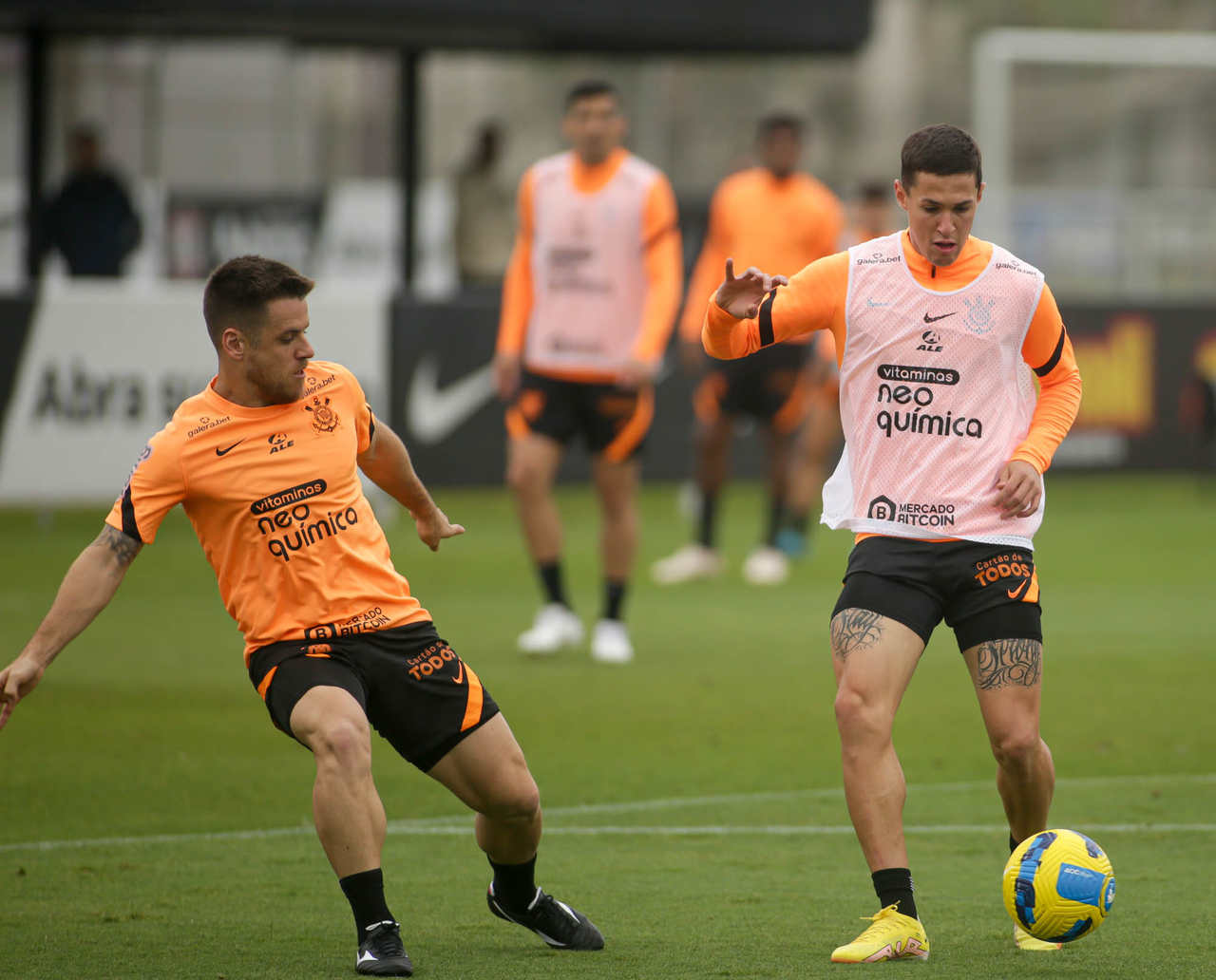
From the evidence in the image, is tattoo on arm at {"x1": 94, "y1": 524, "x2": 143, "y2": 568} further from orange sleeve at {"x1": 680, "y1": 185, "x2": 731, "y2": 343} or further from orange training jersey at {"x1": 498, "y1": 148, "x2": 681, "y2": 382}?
orange sleeve at {"x1": 680, "y1": 185, "x2": 731, "y2": 343}

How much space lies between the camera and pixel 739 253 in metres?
13.4

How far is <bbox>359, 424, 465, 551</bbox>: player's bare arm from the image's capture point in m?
5.50

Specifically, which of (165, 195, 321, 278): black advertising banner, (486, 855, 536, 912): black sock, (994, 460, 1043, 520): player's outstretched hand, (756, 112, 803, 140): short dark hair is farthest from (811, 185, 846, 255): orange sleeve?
(486, 855, 536, 912): black sock

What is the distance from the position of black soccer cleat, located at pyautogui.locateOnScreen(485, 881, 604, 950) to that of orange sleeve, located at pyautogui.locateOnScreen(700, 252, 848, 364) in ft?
4.94

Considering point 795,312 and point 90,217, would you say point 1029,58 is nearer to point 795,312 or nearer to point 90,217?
point 90,217

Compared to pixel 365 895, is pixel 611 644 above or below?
below

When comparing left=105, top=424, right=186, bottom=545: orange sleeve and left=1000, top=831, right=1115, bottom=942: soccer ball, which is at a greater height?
left=105, top=424, right=186, bottom=545: orange sleeve

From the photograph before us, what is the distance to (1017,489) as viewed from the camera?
16.9ft

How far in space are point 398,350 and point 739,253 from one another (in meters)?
3.94

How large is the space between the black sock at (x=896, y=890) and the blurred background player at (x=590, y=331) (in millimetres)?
4900

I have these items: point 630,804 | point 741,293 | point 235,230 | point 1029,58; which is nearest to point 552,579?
point 630,804

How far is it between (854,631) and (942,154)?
1.22 meters

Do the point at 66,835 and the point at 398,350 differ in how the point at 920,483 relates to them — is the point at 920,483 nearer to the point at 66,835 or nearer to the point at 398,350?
the point at 66,835

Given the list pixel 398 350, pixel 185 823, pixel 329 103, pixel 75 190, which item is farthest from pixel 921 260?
pixel 329 103
